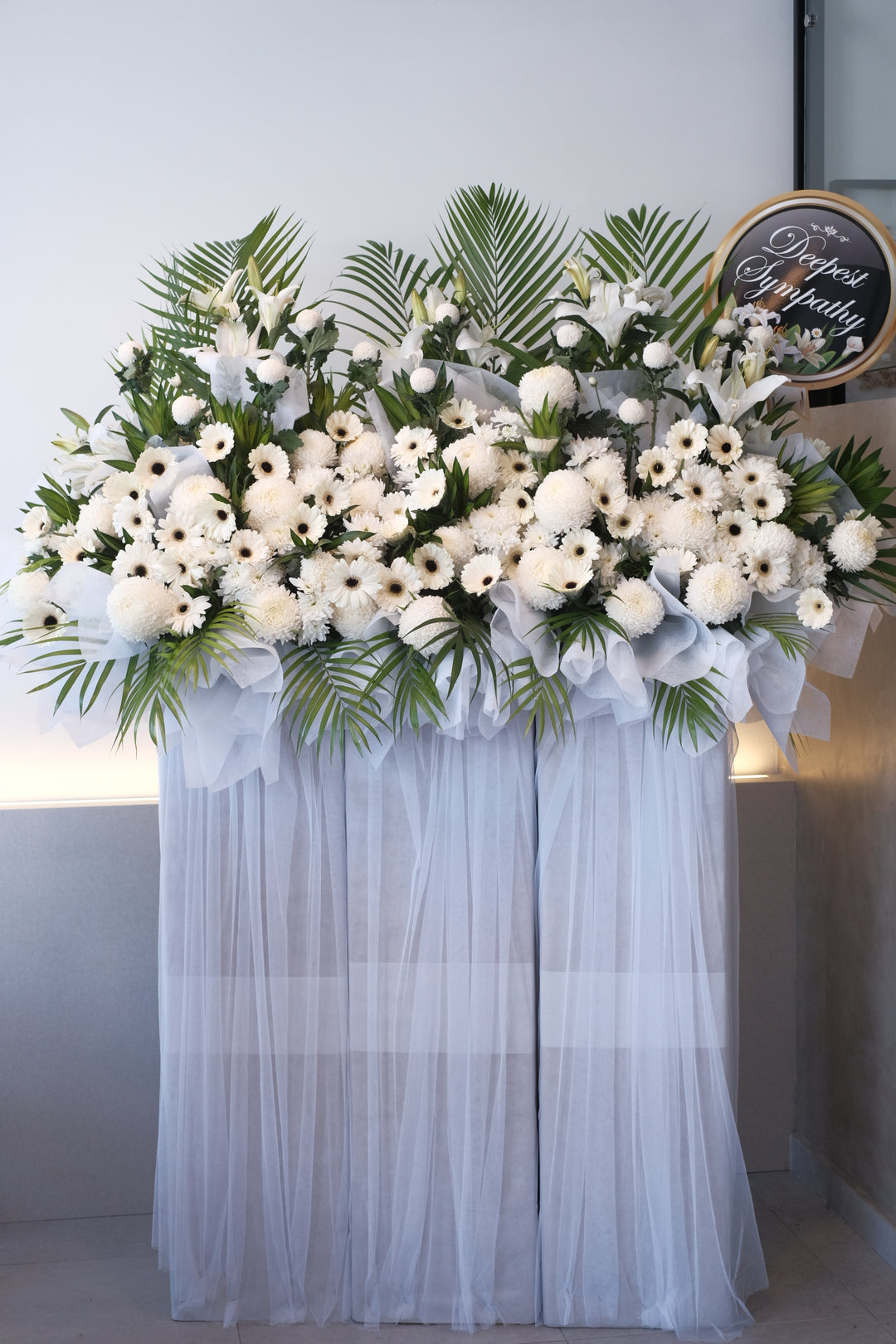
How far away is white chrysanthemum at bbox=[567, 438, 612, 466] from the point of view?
188 cm

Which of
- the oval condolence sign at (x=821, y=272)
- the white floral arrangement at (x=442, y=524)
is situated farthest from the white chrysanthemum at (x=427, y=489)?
the oval condolence sign at (x=821, y=272)

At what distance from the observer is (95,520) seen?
1874 millimetres

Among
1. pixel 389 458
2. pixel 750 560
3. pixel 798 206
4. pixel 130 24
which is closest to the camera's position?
pixel 750 560

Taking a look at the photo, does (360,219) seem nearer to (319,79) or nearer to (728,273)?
(319,79)

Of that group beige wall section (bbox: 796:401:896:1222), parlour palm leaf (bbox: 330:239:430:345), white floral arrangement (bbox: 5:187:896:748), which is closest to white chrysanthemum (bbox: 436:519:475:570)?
white floral arrangement (bbox: 5:187:896:748)

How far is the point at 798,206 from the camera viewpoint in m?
2.34

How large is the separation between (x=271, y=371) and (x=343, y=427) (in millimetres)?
189

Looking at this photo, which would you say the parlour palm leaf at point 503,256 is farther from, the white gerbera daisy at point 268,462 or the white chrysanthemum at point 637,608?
the white chrysanthemum at point 637,608

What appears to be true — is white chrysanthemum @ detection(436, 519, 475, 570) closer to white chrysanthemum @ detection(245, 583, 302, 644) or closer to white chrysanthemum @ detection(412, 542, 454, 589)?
white chrysanthemum @ detection(412, 542, 454, 589)

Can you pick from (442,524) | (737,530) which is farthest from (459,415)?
(737,530)

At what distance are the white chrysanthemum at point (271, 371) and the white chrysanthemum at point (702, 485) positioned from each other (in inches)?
26.9

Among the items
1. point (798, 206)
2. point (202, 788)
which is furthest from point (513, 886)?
point (798, 206)

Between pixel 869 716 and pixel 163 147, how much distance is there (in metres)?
2.07

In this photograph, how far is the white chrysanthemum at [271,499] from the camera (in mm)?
1826
